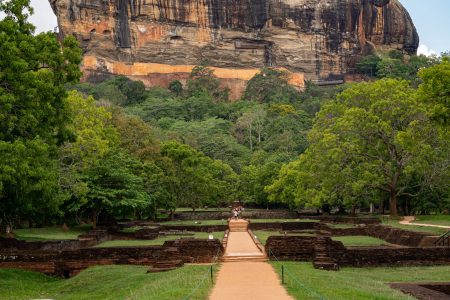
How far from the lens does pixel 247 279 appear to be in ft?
47.8

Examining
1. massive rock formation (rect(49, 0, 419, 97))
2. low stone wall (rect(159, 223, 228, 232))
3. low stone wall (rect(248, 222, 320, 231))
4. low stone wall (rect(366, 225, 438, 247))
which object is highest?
massive rock formation (rect(49, 0, 419, 97))

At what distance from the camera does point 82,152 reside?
1209 inches

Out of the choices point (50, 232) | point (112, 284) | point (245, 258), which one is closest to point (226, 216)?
point (50, 232)

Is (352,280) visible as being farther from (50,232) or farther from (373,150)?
(373,150)

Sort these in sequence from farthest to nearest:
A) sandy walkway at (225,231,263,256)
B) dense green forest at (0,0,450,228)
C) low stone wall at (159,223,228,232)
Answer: low stone wall at (159,223,228,232), sandy walkway at (225,231,263,256), dense green forest at (0,0,450,228)

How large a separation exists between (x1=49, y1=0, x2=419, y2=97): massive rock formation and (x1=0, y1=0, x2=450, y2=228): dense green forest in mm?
17340

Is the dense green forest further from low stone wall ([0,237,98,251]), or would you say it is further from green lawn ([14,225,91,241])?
low stone wall ([0,237,98,251])

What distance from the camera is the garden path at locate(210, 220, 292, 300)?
11945 mm

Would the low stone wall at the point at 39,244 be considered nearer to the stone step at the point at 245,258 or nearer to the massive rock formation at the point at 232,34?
the stone step at the point at 245,258

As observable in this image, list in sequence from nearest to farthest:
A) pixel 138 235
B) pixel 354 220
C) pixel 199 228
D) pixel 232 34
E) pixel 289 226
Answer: pixel 138 235 → pixel 289 226 → pixel 199 228 → pixel 354 220 → pixel 232 34

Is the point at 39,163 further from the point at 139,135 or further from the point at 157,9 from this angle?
the point at 157,9

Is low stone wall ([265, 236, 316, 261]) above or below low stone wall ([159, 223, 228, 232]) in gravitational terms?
above

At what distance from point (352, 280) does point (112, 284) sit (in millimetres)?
6815

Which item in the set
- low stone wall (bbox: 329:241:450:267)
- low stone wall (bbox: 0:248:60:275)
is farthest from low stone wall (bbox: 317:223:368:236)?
low stone wall (bbox: 0:248:60:275)
